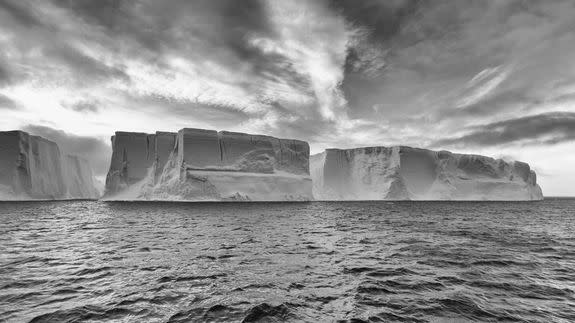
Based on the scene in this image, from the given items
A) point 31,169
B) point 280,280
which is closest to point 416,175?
point 280,280

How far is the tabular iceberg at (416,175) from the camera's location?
50.1 m

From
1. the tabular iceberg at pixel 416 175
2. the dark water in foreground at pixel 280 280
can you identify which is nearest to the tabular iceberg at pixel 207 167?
the tabular iceberg at pixel 416 175

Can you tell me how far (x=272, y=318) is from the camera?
150 inches

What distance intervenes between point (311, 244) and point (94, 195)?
77550 mm

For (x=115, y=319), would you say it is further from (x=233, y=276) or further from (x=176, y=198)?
(x=176, y=198)

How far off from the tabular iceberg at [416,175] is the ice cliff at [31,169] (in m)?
41.6

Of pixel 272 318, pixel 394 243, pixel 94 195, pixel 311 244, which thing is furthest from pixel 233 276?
pixel 94 195

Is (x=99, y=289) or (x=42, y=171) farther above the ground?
(x=42, y=171)

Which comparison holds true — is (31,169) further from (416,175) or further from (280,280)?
(416,175)

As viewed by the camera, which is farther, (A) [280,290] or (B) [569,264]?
(B) [569,264]

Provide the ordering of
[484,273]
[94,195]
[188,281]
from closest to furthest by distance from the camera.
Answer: [188,281]
[484,273]
[94,195]

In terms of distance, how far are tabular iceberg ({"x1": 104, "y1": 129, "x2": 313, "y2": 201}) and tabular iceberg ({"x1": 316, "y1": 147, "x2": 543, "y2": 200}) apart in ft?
35.6

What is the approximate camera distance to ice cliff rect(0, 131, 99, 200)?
3894 cm

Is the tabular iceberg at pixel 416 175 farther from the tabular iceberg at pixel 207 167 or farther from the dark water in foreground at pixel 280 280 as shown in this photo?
the dark water in foreground at pixel 280 280
